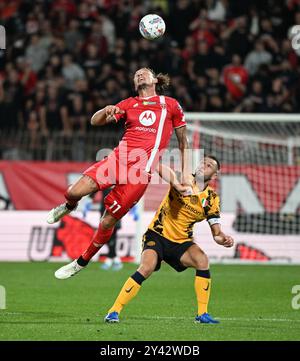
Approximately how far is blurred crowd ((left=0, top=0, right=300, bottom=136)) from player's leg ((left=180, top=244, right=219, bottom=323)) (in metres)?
10.3

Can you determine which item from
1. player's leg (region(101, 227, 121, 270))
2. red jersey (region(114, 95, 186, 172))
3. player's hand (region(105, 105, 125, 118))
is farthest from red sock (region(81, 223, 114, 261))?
player's leg (region(101, 227, 121, 270))

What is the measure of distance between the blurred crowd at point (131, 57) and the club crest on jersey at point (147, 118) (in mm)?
9450

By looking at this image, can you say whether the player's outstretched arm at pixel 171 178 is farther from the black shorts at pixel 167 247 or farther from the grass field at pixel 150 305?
the grass field at pixel 150 305

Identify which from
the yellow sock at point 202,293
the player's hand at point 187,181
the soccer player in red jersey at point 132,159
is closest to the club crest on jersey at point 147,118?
the soccer player in red jersey at point 132,159

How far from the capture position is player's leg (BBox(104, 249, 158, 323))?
1014 centimetres

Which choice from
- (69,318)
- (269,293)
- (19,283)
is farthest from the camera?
(19,283)

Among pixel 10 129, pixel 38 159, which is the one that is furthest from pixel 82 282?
pixel 10 129

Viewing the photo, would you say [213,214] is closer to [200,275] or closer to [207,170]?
[207,170]

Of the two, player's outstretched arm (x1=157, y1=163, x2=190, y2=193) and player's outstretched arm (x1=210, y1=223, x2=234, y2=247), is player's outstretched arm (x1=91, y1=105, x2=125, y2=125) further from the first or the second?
player's outstretched arm (x1=210, y1=223, x2=234, y2=247)

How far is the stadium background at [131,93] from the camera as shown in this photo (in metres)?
19.2

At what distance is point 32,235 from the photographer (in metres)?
19.2

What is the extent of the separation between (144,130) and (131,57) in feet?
36.8
